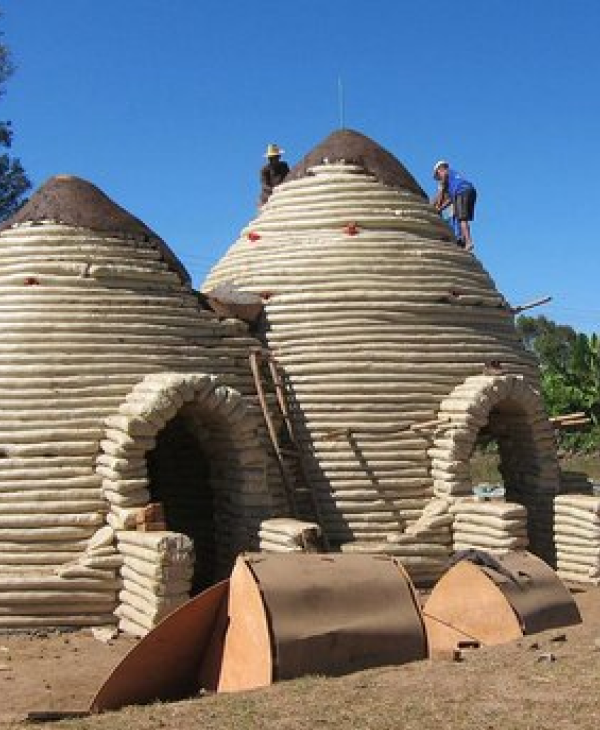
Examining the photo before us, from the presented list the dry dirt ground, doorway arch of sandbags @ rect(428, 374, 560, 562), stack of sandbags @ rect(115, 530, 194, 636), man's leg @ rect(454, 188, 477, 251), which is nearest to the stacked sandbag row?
stack of sandbags @ rect(115, 530, 194, 636)

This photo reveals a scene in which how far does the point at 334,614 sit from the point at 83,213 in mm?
6542

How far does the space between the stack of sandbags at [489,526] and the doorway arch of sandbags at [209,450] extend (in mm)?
2118

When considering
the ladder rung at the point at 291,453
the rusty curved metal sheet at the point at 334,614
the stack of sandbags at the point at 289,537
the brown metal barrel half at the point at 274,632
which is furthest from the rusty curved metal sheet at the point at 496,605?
the ladder rung at the point at 291,453

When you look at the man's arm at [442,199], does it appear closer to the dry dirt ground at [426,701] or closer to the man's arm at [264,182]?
the man's arm at [264,182]

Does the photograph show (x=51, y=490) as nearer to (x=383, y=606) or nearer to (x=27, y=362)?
(x=27, y=362)

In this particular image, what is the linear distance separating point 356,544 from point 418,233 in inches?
180

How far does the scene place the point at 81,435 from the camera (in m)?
11.6

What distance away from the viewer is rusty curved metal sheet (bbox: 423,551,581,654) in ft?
31.1

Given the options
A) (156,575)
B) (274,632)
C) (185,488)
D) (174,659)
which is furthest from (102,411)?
(274,632)

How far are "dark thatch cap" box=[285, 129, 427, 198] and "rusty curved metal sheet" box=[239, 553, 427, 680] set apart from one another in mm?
7666

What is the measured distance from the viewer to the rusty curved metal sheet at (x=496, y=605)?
31.1 feet

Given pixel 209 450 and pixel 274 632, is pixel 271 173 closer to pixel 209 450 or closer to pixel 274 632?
pixel 209 450

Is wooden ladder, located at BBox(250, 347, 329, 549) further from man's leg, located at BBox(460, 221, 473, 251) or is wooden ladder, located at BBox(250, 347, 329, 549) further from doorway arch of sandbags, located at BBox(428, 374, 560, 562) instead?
man's leg, located at BBox(460, 221, 473, 251)

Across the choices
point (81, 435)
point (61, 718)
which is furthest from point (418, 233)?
point (61, 718)
